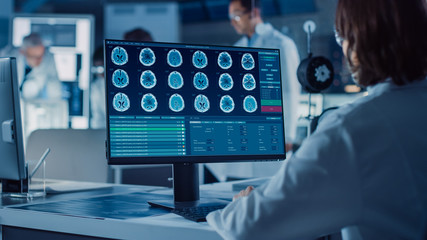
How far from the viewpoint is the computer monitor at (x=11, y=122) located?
1763mm

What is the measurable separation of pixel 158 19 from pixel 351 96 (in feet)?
8.94

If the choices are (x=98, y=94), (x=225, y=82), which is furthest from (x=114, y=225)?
(x=98, y=94)

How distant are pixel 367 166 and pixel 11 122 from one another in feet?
4.21

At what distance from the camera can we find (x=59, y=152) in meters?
2.73

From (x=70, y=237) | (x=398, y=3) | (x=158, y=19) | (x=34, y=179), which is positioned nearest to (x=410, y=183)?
(x=398, y=3)

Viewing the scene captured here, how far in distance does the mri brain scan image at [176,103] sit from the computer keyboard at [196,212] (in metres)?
0.31

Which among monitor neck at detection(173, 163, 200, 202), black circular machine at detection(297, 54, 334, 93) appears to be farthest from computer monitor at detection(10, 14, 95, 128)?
monitor neck at detection(173, 163, 200, 202)

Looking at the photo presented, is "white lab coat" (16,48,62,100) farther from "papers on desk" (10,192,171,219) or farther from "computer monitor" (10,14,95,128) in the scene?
"papers on desk" (10,192,171,219)

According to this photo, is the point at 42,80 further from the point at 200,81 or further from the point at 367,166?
the point at 367,166

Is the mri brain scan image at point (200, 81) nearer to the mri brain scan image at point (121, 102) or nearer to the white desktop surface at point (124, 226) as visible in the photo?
the mri brain scan image at point (121, 102)

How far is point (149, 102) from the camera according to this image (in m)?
1.55

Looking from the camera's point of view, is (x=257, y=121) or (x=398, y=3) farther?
(x=257, y=121)

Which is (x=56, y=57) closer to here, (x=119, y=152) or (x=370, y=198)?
(x=119, y=152)

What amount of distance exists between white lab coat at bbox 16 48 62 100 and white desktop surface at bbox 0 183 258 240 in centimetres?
372
